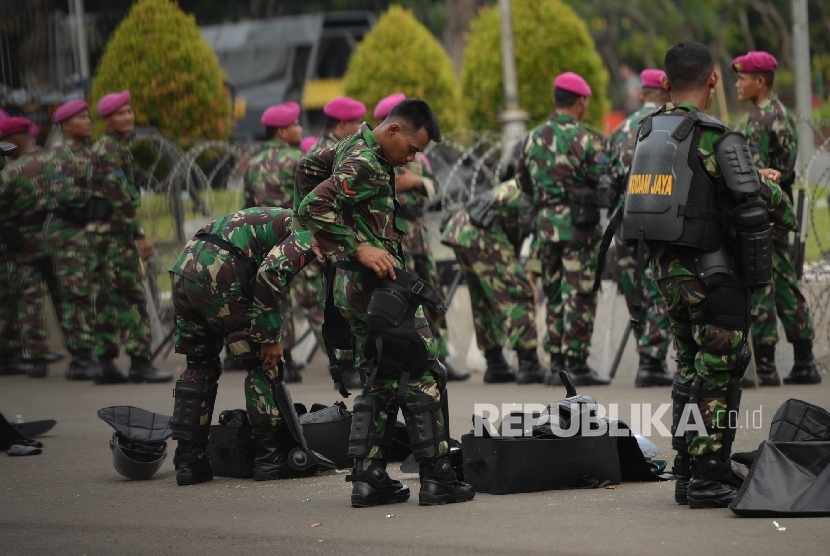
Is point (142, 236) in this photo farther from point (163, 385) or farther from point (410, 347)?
point (410, 347)

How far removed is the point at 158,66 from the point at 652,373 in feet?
28.4

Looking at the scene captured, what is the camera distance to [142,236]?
1172 cm

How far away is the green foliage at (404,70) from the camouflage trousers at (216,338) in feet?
44.8

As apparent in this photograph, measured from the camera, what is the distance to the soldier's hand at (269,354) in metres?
6.90

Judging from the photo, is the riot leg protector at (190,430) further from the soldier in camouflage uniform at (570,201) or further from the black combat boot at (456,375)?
the black combat boot at (456,375)

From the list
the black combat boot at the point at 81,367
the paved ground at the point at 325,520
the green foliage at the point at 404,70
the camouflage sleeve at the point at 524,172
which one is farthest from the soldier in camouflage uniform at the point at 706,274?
the green foliage at the point at 404,70

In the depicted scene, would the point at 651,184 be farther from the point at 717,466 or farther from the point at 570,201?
the point at 570,201

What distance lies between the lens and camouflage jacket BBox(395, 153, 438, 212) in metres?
10.8

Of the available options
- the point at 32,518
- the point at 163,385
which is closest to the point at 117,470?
the point at 32,518

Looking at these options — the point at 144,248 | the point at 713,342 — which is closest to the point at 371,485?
the point at 713,342

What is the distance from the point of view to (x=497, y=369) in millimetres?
11195

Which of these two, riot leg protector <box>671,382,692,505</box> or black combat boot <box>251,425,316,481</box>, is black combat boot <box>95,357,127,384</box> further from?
riot leg protector <box>671,382,692,505</box>

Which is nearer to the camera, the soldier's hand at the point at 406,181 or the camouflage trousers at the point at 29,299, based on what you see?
the soldier's hand at the point at 406,181

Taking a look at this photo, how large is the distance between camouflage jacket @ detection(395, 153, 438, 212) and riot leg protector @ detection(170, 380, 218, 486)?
390cm
